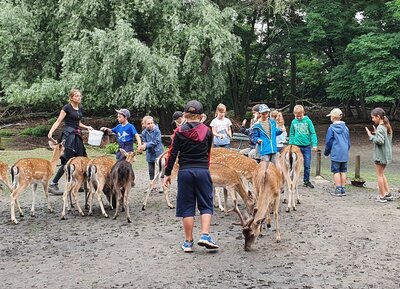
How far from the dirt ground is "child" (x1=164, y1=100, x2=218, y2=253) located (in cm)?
49

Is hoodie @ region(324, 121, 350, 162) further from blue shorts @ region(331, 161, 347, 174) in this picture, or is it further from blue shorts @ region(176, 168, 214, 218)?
blue shorts @ region(176, 168, 214, 218)

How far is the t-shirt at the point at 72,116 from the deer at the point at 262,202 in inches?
149

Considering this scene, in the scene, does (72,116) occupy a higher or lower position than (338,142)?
higher

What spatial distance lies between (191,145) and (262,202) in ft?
4.21

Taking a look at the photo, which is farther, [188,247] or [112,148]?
[112,148]

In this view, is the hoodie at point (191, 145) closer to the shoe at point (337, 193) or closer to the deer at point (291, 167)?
the deer at point (291, 167)

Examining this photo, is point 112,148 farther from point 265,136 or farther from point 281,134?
point 265,136

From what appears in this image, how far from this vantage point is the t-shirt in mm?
9398

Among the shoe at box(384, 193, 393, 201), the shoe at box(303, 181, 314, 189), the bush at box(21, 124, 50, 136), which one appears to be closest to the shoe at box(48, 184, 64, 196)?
the shoe at box(303, 181, 314, 189)

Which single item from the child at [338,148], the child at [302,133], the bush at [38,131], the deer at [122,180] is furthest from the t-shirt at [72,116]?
the bush at [38,131]

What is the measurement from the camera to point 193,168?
631cm

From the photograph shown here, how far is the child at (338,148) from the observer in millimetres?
10672

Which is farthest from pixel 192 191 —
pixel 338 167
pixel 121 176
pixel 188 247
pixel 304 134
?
pixel 338 167

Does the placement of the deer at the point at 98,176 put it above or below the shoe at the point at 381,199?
above
